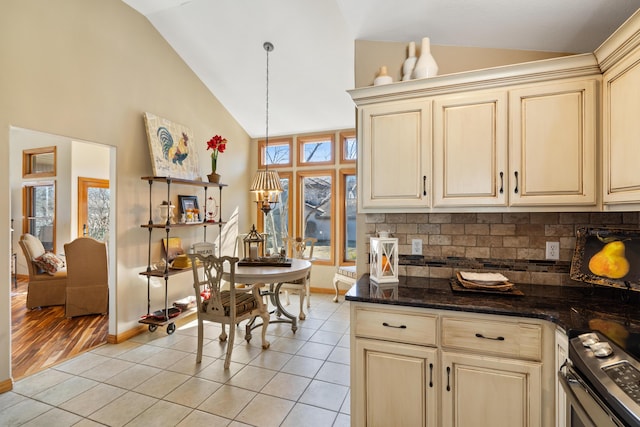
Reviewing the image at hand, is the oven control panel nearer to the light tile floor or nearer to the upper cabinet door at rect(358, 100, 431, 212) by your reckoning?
the upper cabinet door at rect(358, 100, 431, 212)

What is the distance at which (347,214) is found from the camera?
5141mm

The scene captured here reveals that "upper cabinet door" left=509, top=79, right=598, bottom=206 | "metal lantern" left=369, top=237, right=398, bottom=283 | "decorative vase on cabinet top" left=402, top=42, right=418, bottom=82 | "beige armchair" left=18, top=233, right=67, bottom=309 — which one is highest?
"decorative vase on cabinet top" left=402, top=42, right=418, bottom=82

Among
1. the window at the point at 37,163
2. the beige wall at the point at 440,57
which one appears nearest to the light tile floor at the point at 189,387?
the beige wall at the point at 440,57

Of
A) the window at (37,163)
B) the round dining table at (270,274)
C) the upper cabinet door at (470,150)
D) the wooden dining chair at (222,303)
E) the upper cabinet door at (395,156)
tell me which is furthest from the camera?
the window at (37,163)

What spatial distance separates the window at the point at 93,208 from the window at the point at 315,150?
3.55 metres

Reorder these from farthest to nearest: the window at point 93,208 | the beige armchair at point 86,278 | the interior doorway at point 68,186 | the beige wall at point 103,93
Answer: the window at point 93,208, the interior doorway at point 68,186, the beige armchair at point 86,278, the beige wall at point 103,93

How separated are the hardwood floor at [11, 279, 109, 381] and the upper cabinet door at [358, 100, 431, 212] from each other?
10.5 ft

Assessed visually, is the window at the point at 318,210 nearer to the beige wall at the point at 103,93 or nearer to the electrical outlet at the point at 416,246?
the beige wall at the point at 103,93

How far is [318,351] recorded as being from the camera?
3041 mm

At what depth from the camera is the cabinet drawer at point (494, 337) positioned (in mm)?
1450

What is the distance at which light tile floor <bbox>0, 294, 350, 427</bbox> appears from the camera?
206 cm

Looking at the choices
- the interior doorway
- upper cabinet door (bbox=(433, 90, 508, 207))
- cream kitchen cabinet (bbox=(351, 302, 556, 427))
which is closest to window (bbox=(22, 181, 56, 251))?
the interior doorway

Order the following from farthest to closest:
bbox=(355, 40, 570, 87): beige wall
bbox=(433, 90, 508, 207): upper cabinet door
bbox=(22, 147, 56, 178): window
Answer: bbox=(22, 147, 56, 178): window → bbox=(355, 40, 570, 87): beige wall → bbox=(433, 90, 508, 207): upper cabinet door

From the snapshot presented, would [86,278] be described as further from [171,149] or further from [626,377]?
[626,377]
